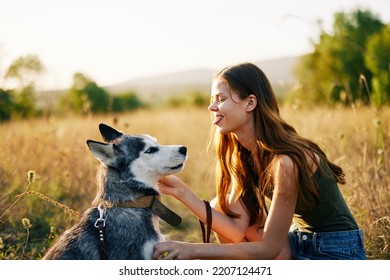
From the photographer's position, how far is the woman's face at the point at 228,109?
332 centimetres

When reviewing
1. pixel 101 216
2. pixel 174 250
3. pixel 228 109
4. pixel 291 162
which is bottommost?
pixel 174 250

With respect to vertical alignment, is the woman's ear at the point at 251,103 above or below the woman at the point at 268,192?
above

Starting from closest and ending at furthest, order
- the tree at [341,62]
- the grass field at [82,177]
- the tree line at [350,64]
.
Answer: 1. the grass field at [82,177]
2. the tree line at [350,64]
3. the tree at [341,62]

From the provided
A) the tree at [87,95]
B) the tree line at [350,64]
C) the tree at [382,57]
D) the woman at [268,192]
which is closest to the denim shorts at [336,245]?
the woman at [268,192]

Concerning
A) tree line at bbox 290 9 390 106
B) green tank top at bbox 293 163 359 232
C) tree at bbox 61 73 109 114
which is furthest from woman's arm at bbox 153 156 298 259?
tree at bbox 61 73 109 114

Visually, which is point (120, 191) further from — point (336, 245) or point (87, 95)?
point (87, 95)

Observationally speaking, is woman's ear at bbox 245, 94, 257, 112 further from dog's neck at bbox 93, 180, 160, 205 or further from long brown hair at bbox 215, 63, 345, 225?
dog's neck at bbox 93, 180, 160, 205

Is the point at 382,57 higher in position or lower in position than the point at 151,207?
higher

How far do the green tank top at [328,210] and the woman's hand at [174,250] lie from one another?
0.81 meters

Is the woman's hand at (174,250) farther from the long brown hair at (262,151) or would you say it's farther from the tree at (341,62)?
the tree at (341,62)

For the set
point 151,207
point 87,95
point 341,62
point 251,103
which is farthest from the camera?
point 87,95

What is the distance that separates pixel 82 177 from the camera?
5.39 metres

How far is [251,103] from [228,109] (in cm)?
17

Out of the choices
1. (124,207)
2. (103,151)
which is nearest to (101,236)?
(124,207)
